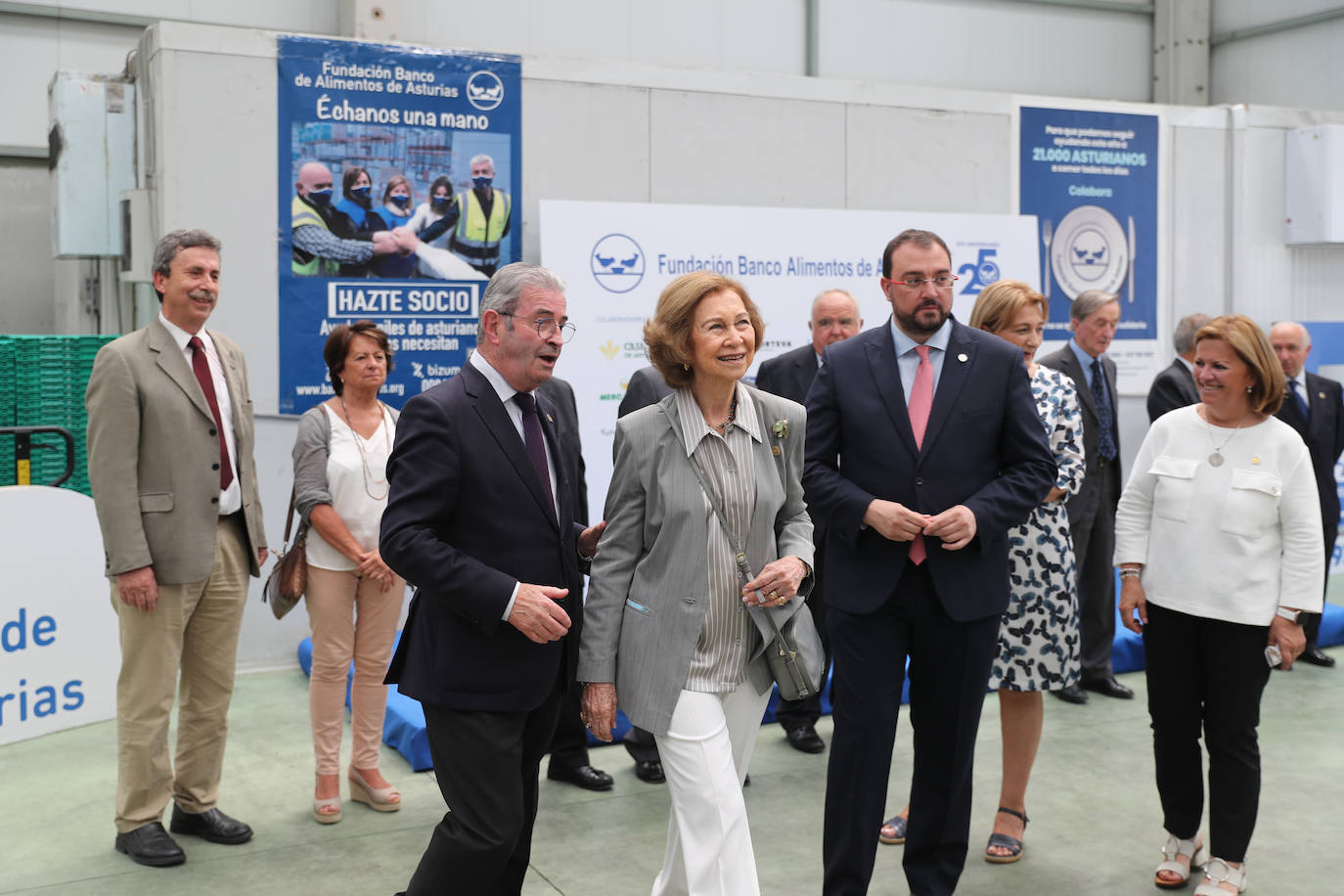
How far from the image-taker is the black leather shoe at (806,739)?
15.9ft

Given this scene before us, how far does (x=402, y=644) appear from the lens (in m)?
2.65

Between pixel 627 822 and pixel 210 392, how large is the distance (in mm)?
1848

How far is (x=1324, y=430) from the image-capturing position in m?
6.14

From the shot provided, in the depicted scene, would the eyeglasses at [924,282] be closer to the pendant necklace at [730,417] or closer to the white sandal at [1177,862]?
the pendant necklace at [730,417]

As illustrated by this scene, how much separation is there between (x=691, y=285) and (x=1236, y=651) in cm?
184

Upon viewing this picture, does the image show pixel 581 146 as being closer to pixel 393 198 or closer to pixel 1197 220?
pixel 393 198

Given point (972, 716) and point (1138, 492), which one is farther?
point (1138, 492)

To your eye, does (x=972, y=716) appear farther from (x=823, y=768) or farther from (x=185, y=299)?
(x=185, y=299)

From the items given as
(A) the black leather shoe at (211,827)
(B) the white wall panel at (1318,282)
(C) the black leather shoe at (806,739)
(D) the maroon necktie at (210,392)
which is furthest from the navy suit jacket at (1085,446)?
(B) the white wall panel at (1318,282)

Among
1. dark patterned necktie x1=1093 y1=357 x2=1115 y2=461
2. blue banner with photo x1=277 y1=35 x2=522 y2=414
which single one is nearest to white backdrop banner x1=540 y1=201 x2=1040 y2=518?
blue banner with photo x1=277 y1=35 x2=522 y2=414

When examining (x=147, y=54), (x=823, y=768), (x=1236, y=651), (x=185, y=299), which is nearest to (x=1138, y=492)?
(x=1236, y=651)

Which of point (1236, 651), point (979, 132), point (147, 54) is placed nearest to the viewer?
point (1236, 651)

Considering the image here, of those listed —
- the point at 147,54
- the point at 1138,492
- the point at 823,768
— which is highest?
the point at 147,54

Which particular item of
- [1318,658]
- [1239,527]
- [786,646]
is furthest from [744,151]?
[786,646]
